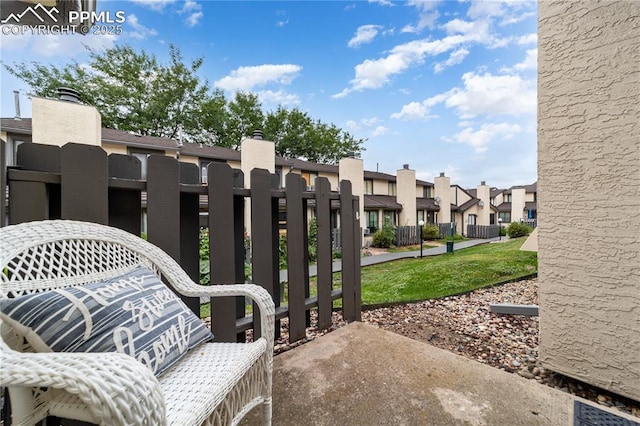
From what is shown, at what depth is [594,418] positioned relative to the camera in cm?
134

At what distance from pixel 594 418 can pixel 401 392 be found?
0.97 m

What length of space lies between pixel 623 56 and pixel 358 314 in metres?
2.78

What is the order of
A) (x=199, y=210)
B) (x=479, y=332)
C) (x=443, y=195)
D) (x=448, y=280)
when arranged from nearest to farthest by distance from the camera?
(x=199, y=210) → (x=479, y=332) → (x=448, y=280) → (x=443, y=195)

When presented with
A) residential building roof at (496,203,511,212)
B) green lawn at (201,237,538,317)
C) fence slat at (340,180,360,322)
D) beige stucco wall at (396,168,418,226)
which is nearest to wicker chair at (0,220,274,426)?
fence slat at (340,180,360,322)

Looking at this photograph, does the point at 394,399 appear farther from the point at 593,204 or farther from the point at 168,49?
the point at 168,49

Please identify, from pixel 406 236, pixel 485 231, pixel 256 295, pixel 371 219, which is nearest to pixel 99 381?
pixel 256 295

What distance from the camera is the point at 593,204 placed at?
174 cm

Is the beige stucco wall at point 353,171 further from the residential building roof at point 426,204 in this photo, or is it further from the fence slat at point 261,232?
the fence slat at point 261,232

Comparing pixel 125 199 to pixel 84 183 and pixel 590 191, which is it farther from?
pixel 590 191

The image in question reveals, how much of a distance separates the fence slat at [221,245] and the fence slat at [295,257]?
0.49 meters

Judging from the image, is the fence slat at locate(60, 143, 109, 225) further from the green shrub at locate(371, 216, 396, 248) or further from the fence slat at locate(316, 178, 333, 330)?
the green shrub at locate(371, 216, 396, 248)

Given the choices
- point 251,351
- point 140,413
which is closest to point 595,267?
point 251,351

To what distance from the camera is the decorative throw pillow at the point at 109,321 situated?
811 millimetres

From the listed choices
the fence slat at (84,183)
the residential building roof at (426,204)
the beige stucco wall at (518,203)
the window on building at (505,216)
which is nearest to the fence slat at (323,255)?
the fence slat at (84,183)
